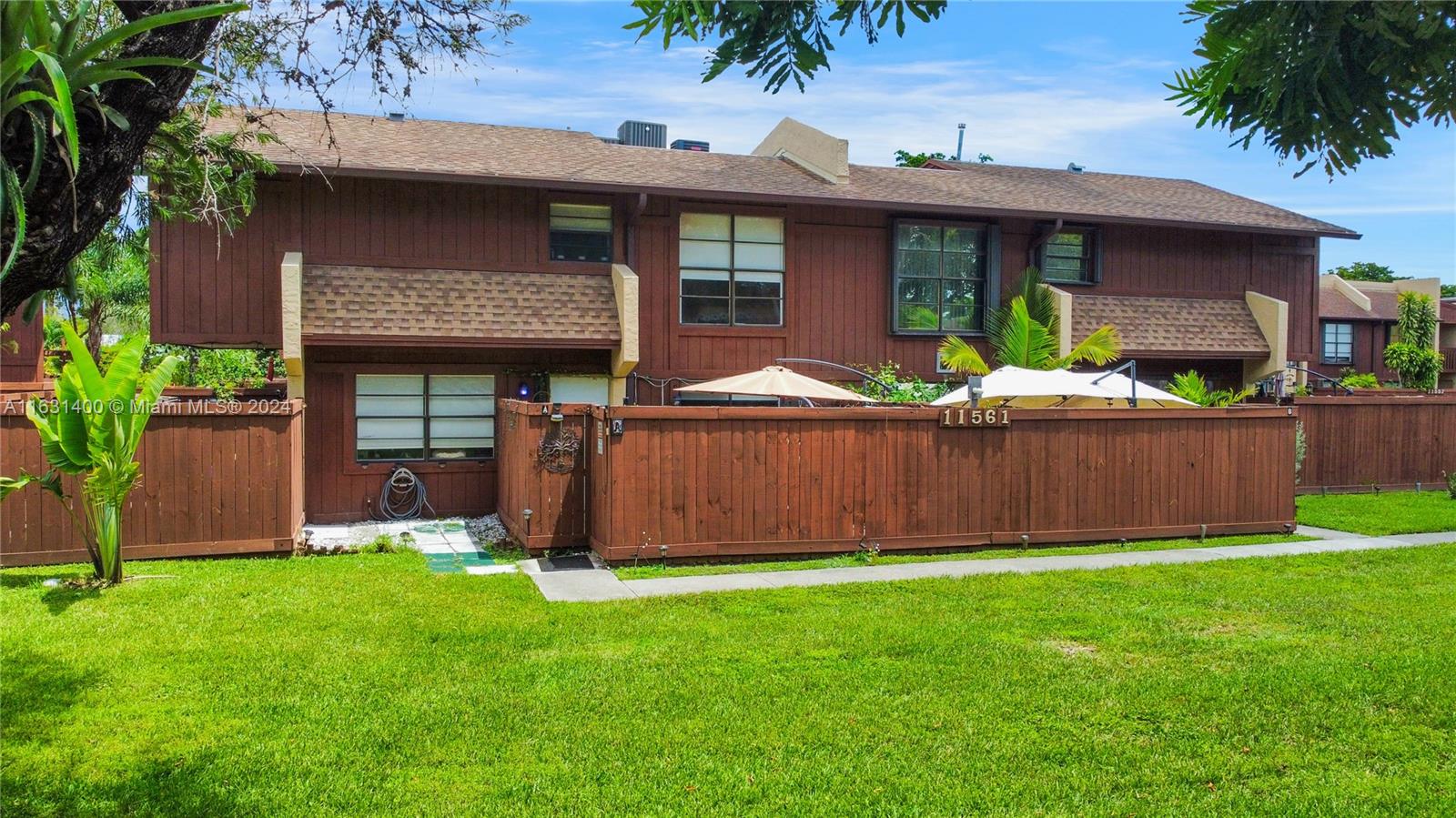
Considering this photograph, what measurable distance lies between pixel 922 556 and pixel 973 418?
6.14 ft

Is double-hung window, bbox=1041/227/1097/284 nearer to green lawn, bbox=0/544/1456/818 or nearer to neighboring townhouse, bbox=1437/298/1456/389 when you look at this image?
green lawn, bbox=0/544/1456/818

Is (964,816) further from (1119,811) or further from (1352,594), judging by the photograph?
(1352,594)

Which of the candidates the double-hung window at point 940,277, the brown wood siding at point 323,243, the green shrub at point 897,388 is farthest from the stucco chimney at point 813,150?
the brown wood siding at point 323,243

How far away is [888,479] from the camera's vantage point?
12945 millimetres

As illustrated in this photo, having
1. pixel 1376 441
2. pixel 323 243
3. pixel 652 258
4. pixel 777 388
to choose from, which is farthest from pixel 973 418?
pixel 1376 441

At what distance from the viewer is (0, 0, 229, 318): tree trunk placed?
132 inches

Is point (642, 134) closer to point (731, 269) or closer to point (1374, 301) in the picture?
point (731, 269)

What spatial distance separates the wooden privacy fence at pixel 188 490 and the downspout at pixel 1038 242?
43.7 ft

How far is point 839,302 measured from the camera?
60.2ft

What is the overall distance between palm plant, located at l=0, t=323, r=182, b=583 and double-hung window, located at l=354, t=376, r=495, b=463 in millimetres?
5965

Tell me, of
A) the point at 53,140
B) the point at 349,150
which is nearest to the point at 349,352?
the point at 349,150

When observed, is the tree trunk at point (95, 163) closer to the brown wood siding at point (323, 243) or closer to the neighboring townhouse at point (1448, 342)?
the brown wood siding at point (323, 243)

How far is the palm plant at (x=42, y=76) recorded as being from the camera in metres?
2.95

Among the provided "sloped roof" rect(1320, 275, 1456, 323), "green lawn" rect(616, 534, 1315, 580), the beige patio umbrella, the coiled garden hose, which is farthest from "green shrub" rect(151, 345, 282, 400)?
"sloped roof" rect(1320, 275, 1456, 323)
